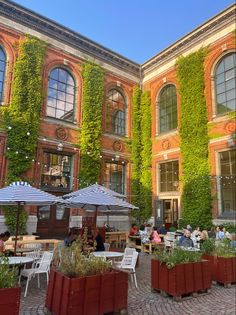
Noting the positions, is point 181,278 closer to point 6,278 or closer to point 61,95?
point 6,278

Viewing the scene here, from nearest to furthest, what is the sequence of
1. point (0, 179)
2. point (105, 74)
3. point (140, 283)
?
point (140, 283), point (0, 179), point (105, 74)

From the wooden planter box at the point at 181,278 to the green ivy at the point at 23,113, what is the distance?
9126mm

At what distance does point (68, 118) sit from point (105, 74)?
4.18m

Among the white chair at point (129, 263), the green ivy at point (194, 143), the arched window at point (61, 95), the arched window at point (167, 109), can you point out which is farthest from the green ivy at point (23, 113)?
the green ivy at point (194, 143)

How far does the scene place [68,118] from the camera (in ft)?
54.2

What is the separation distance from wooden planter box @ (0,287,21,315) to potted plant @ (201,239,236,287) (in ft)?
15.9

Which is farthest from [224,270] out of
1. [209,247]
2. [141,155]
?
[141,155]

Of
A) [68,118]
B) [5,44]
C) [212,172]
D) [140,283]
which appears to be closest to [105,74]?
[68,118]

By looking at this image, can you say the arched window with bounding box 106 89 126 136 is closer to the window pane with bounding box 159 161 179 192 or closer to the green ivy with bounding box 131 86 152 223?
the green ivy with bounding box 131 86 152 223

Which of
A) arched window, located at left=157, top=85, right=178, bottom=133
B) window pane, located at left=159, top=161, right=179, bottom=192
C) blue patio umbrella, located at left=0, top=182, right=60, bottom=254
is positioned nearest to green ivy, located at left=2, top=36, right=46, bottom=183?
blue patio umbrella, located at left=0, top=182, right=60, bottom=254

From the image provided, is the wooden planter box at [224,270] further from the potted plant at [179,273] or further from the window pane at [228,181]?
the window pane at [228,181]

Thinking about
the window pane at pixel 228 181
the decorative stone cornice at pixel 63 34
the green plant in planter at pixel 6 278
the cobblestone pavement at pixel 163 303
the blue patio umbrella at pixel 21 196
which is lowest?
the cobblestone pavement at pixel 163 303

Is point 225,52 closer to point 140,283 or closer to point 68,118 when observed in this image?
point 68,118

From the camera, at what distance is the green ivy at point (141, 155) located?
18112 millimetres
